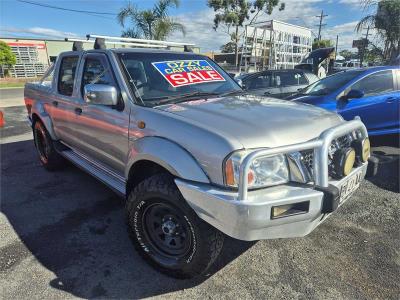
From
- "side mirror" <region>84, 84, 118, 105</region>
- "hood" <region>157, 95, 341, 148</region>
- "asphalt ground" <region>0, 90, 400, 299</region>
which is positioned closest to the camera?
"hood" <region>157, 95, 341, 148</region>

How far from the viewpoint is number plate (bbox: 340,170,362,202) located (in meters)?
2.52

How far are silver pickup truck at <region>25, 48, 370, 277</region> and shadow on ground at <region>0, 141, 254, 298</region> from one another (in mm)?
223

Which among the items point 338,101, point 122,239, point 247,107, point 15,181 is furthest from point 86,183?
point 338,101

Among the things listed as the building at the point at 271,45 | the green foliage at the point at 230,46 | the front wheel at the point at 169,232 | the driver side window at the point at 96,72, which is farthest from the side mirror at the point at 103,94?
the green foliage at the point at 230,46

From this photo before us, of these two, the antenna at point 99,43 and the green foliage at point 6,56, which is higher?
the antenna at point 99,43

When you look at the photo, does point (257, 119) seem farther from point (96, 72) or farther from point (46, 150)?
point (46, 150)

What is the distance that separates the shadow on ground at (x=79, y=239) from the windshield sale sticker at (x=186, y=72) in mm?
1617

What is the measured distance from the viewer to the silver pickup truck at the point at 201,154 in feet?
7.22

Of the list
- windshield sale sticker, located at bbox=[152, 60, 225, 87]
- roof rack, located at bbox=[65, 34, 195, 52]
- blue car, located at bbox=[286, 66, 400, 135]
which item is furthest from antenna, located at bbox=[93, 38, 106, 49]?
blue car, located at bbox=[286, 66, 400, 135]

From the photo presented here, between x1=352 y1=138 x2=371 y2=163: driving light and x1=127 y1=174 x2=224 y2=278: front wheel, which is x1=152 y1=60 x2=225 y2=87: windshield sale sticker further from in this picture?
x1=352 y1=138 x2=371 y2=163: driving light

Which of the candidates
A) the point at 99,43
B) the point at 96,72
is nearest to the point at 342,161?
the point at 96,72

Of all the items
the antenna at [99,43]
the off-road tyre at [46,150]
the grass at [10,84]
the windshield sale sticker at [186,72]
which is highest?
the antenna at [99,43]

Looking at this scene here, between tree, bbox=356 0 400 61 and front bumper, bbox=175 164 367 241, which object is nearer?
front bumper, bbox=175 164 367 241

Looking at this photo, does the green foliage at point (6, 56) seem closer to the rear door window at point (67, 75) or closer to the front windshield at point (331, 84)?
the rear door window at point (67, 75)
